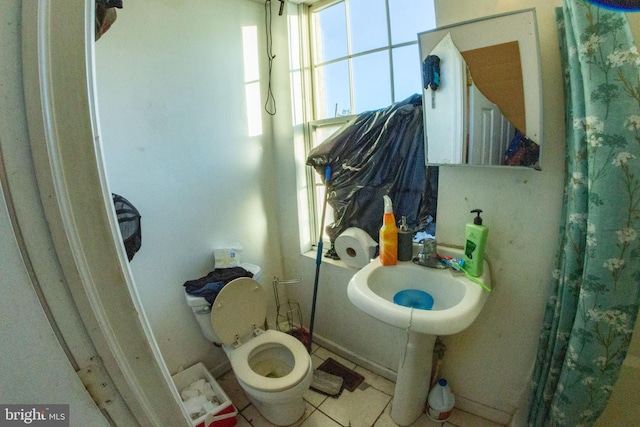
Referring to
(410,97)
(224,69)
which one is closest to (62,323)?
(410,97)

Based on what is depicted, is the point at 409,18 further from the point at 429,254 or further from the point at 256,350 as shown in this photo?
the point at 256,350

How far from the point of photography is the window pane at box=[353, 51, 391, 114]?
147cm

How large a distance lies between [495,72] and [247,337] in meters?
1.67

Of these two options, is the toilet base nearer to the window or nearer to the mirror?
the window

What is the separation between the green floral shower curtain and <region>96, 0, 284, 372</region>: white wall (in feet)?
4.96

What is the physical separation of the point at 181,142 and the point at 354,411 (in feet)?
5.56

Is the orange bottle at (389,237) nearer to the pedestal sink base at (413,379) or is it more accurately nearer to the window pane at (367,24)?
the pedestal sink base at (413,379)

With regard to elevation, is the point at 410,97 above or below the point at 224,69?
below

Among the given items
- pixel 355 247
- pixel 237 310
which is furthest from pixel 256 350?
pixel 355 247

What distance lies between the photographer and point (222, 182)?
163 cm

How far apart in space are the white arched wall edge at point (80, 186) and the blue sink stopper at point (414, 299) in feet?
3.26

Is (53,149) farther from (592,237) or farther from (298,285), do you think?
(298,285)

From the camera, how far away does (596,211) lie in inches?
30.5

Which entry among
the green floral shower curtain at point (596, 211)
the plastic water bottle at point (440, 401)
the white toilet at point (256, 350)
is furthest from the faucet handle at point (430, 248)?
the white toilet at point (256, 350)
